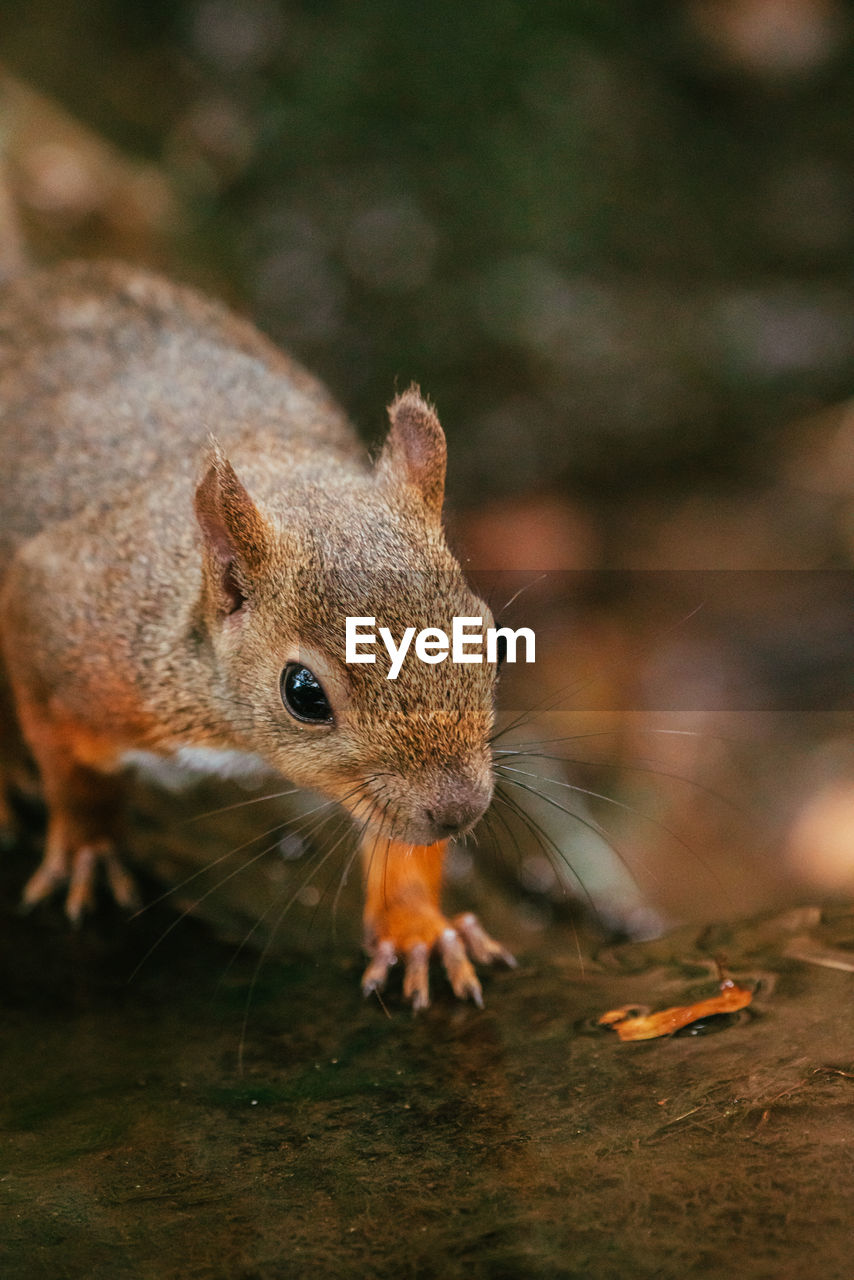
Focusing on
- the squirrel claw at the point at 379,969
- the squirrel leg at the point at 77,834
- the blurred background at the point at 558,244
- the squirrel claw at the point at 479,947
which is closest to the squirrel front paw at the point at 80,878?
the squirrel leg at the point at 77,834

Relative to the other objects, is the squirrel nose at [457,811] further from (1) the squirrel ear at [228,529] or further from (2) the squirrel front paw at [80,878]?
(2) the squirrel front paw at [80,878]

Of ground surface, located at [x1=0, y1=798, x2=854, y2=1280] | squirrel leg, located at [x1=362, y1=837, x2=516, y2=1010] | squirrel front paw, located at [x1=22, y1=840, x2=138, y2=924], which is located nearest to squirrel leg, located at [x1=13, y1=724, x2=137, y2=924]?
squirrel front paw, located at [x1=22, y1=840, x2=138, y2=924]

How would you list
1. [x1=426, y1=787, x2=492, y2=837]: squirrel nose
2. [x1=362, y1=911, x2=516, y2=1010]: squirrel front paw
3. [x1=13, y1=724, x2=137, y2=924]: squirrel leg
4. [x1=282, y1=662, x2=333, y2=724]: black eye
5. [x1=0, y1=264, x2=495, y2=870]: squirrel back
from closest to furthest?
[x1=426, y1=787, x2=492, y2=837]: squirrel nose → [x1=0, y1=264, x2=495, y2=870]: squirrel back → [x1=282, y1=662, x2=333, y2=724]: black eye → [x1=362, y1=911, x2=516, y2=1010]: squirrel front paw → [x1=13, y1=724, x2=137, y2=924]: squirrel leg

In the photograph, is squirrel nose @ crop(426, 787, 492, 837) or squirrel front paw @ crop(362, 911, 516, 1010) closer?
squirrel nose @ crop(426, 787, 492, 837)

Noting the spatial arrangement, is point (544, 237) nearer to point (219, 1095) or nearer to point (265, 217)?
point (265, 217)

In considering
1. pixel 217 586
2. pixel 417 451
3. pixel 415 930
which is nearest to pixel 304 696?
pixel 217 586

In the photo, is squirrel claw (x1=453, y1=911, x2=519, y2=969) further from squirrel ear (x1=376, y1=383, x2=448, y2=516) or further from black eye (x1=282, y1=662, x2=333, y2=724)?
squirrel ear (x1=376, y1=383, x2=448, y2=516)

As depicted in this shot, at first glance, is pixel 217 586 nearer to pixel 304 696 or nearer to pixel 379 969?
pixel 304 696
